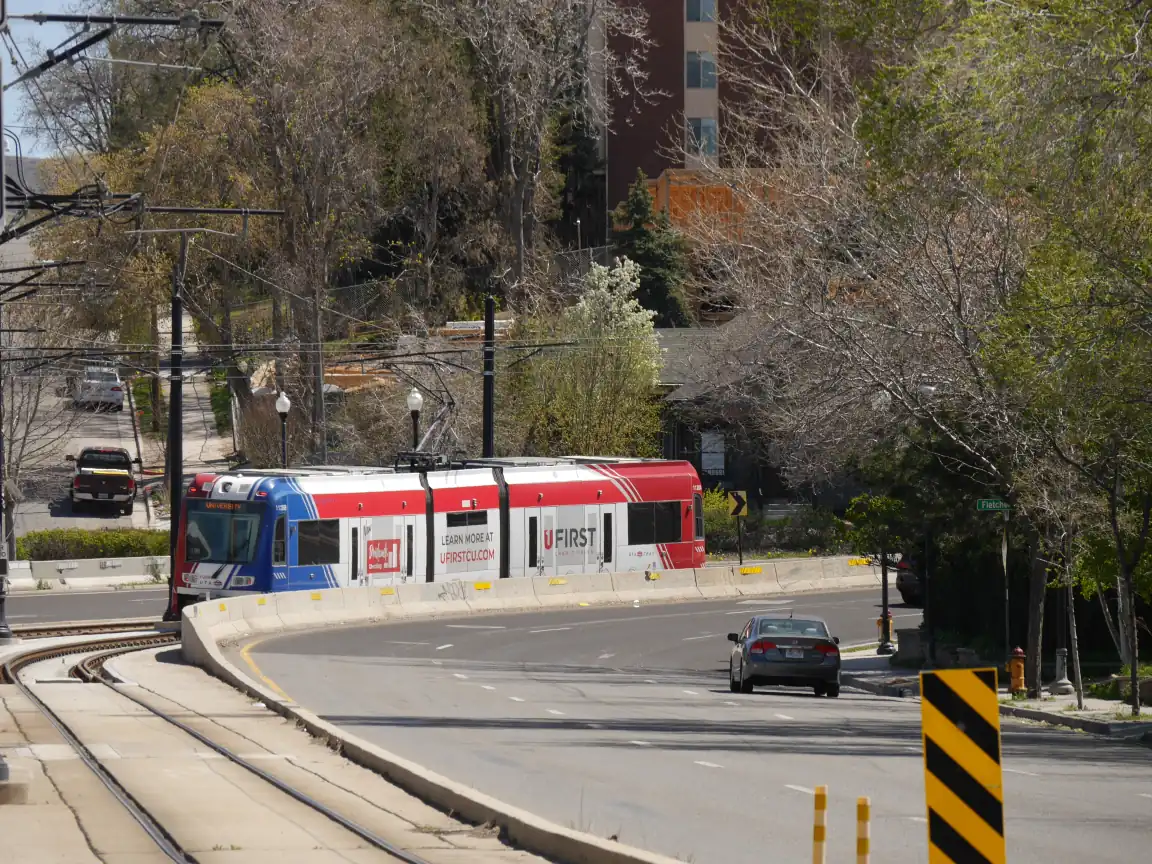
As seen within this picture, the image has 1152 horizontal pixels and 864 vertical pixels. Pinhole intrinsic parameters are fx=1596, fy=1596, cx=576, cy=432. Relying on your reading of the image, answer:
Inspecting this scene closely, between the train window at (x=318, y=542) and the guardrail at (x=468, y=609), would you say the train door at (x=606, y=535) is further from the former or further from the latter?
the train window at (x=318, y=542)

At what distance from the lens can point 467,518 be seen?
1606 inches

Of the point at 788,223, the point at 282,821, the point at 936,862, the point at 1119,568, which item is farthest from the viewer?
the point at 788,223

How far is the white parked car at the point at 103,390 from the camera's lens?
6869 cm

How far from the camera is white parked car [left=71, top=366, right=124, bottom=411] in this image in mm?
68688

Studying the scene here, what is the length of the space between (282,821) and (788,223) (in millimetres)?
23845

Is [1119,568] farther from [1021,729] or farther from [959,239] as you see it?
[959,239]

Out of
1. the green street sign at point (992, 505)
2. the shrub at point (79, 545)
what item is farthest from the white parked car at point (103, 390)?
the green street sign at point (992, 505)

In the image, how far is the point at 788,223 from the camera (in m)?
33.8

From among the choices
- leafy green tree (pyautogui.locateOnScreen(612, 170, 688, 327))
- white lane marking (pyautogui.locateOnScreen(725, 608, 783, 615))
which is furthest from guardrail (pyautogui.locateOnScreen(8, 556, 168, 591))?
leafy green tree (pyautogui.locateOnScreen(612, 170, 688, 327))

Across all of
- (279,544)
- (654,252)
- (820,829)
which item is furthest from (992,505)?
(654,252)

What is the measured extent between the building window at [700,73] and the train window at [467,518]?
137 ft

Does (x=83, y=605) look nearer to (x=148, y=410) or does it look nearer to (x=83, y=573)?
(x=83, y=573)

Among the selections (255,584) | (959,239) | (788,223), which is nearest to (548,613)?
(255,584)

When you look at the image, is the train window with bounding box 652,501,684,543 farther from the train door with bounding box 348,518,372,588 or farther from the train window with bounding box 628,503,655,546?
the train door with bounding box 348,518,372,588
